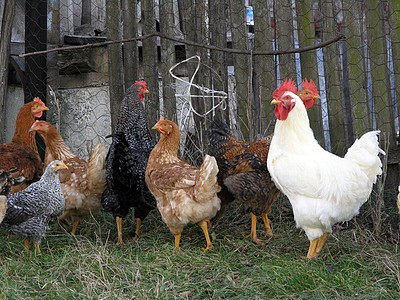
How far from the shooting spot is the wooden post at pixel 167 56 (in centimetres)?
496

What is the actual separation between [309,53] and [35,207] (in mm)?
2762

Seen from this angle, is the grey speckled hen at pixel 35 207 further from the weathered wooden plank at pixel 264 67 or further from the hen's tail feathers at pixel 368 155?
the hen's tail feathers at pixel 368 155

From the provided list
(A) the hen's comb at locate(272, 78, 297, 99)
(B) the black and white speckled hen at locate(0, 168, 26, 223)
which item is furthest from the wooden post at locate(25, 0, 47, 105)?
(A) the hen's comb at locate(272, 78, 297, 99)

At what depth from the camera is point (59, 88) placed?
5680 mm

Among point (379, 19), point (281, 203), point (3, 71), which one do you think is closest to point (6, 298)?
point (281, 203)

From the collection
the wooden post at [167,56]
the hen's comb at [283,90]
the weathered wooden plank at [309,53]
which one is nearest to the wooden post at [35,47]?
the wooden post at [167,56]

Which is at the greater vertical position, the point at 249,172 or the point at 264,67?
the point at 264,67

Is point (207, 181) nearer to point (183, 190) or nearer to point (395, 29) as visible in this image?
point (183, 190)

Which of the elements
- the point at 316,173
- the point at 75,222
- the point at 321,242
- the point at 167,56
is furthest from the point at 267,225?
the point at 167,56

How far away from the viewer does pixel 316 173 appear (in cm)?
335

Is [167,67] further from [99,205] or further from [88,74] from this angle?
[99,205]

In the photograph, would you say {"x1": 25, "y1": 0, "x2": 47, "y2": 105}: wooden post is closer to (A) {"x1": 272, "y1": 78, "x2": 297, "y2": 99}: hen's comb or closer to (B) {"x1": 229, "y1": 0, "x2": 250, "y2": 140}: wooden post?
(B) {"x1": 229, "y1": 0, "x2": 250, "y2": 140}: wooden post

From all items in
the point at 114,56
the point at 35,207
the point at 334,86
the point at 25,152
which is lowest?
the point at 35,207

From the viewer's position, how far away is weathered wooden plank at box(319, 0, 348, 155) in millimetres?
4474
